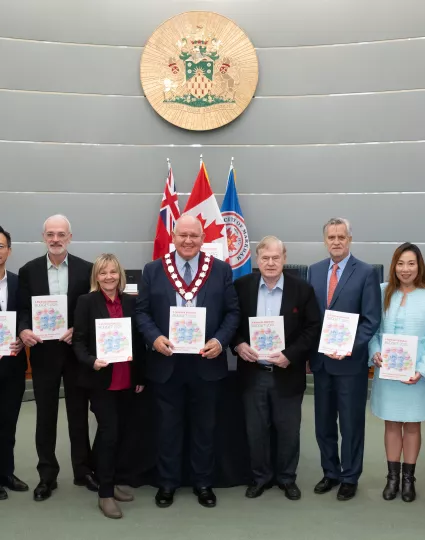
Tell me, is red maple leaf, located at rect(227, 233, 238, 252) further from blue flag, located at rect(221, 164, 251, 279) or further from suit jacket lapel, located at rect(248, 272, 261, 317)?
suit jacket lapel, located at rect(248, 272, 261, 317)

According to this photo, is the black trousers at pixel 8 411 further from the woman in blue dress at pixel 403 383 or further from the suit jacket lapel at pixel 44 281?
the woman in blue dress at pixel 403 383

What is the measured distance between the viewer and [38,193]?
527cm

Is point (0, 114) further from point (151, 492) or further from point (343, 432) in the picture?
point (343, 432)

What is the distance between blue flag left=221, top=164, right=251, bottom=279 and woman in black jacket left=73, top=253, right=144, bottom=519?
2.52m

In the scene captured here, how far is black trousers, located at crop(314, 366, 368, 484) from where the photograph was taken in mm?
2955

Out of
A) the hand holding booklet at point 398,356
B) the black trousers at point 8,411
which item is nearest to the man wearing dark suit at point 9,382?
the black trousers at point 8,411

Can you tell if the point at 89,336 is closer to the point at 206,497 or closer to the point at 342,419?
the point at 206,497

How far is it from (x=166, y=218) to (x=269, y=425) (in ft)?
8.90

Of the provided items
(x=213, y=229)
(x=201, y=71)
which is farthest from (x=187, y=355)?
(x=201, y=71)

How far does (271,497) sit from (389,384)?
90 centimetres

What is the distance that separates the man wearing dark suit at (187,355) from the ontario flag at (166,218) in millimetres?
2272

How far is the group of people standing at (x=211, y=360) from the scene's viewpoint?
283 centimetres

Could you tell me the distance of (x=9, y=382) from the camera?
302 centimetres

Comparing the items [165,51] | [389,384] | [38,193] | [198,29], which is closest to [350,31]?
[198,29]
